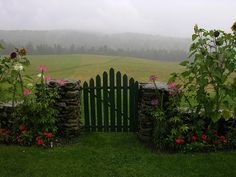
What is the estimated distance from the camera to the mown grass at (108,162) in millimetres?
6004

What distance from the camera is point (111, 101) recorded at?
8.54m

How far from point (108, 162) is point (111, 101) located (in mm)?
2350

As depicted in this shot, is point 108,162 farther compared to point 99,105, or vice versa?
point 99,105

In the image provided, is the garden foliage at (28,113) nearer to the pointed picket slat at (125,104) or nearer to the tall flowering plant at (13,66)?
the tall flowering plant at (13,66)

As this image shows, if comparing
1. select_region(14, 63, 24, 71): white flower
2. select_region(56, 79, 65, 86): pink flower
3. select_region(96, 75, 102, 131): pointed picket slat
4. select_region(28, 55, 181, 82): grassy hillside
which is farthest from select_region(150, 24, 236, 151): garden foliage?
select_region(28, 55, 181, 82): grassy hillside

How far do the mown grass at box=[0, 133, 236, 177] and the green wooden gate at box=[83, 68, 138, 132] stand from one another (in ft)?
3.82

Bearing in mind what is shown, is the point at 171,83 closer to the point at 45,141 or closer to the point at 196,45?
the point at 196,45

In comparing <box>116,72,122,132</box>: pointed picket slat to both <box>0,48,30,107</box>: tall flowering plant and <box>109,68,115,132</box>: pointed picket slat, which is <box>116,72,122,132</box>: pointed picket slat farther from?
<box>0,48,30,107</box>: tall flowering plant

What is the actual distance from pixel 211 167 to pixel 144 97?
2366 millimetres

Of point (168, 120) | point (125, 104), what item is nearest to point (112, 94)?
point (125, 104)

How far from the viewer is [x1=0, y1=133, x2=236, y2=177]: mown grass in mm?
6004

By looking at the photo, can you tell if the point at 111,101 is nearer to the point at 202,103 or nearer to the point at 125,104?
the point at 125,104

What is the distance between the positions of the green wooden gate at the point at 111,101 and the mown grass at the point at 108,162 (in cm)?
116

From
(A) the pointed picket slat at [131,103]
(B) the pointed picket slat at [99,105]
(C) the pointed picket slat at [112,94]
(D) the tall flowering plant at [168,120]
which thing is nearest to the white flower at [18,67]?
(B) the pointed picket slat at [99,105]
